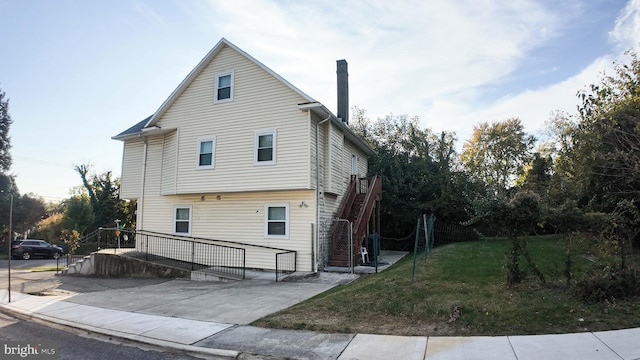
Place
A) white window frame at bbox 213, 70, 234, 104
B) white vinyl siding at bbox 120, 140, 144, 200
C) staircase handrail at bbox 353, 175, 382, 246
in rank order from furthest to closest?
white vinyl siding at bbox 120, 140, 144, 200 → white window frame at bbox 213, 70, 234, 104 → staircase handrail at bbox 353, 175, 382, 246

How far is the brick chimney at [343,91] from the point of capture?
19.0 metres

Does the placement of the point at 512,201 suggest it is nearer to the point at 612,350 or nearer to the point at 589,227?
the point at 589,227

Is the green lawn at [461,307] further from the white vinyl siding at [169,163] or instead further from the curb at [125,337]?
the white vinyl siding at [169,163]

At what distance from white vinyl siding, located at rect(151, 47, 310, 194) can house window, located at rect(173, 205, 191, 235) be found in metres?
1.32

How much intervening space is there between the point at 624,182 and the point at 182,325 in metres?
13.5

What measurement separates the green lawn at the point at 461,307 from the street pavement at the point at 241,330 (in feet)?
1.16

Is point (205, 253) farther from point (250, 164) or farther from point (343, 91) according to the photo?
point (343, 91)

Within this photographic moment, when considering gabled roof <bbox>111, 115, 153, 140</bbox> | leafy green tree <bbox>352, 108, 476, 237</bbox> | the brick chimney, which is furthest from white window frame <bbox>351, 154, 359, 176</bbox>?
gabled roof <bbox>111, 115, 153, 140</bbox>

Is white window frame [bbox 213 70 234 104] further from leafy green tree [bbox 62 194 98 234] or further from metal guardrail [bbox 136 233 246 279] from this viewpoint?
leafy green tree [bbox 62 194 98 234]

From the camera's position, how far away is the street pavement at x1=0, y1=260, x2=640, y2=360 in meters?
5.20

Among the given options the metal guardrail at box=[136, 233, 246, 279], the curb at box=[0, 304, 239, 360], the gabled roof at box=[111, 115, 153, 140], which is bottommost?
the curb at box=[0, 304, 239, 360]

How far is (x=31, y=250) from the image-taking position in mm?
29250

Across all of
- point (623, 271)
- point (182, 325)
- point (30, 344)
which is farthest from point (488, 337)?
point (30, 344)

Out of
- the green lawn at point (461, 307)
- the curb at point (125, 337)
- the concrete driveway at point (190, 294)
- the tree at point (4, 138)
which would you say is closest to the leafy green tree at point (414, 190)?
the concrete driveway at point (190, 294)
